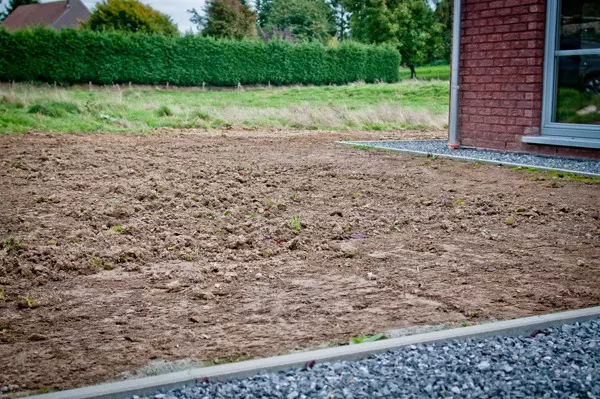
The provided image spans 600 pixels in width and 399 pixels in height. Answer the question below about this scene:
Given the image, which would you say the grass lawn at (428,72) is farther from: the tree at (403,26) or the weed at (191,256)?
the weed at (191,256)

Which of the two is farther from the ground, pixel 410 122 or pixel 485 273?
pixel 410 122

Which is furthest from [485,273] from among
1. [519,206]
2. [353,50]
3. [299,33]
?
[299,33]

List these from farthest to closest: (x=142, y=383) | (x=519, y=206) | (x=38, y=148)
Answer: (x=38, y=148) < (x=519, y=206) < (x=142, y=383)

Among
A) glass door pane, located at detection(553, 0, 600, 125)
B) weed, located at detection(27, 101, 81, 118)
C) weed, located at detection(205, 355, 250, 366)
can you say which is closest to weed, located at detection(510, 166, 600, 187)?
glass door pane, located at detection(553, 0, 600, 125)

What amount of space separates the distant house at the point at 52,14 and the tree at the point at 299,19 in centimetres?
1756

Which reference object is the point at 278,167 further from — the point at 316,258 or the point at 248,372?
the point at 248,372

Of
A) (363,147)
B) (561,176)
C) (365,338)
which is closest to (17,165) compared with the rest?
(363,147)

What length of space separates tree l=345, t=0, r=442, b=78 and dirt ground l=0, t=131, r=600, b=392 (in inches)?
1670

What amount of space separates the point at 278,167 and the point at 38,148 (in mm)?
3944

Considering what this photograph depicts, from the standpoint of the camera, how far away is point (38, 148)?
355 inches

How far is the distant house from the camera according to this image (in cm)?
5222

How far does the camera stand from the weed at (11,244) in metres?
4.20

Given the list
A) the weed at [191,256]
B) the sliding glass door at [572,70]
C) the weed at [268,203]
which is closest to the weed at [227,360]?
the weed at [191,256]

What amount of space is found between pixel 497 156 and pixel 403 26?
43.1 meters
